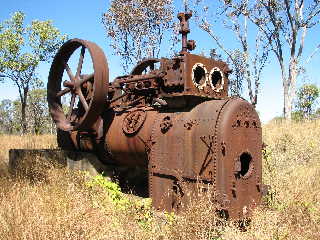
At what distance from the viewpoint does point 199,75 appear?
5160 mm

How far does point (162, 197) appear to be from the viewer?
185 inches

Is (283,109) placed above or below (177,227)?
above

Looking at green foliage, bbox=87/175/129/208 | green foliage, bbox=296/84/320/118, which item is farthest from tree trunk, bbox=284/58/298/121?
green foliage, bbox=296/84/320/118

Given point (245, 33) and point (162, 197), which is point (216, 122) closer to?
point (162, 197)

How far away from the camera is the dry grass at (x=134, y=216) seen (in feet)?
10.5

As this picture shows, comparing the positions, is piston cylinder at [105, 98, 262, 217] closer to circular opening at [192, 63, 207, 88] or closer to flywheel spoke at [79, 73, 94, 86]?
circular opening at [192, 63, 207, 88]

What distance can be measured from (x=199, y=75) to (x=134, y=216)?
2265mm

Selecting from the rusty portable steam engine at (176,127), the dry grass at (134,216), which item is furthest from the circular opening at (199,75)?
the dry grass at (134,216)

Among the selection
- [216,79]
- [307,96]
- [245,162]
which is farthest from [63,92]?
[307,96]

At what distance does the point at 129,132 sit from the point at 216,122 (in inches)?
69.8

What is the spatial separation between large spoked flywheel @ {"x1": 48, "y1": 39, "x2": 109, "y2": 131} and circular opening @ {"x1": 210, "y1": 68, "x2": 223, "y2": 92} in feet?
5.86

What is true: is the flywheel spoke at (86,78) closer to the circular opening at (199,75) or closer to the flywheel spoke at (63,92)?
the flywheel spoke at (63,92)

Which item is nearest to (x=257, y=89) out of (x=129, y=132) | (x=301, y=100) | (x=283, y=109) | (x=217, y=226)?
(x=283, y=109)

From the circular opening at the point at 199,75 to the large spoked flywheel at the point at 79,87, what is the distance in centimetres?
159
